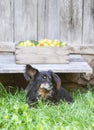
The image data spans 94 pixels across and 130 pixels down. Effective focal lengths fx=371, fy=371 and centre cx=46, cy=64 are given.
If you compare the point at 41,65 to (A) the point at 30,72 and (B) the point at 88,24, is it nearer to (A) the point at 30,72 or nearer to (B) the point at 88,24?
(A) the point at 30,72

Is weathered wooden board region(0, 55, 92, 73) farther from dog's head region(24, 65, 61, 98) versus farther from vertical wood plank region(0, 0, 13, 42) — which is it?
vertical wood plank region(0, 0, 13, 42)

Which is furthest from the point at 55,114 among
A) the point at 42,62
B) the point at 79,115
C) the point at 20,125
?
the point at 42,62

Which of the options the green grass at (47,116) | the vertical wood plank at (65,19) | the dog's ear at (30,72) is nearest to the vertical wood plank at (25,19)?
the vertical wood plank at (65,19)

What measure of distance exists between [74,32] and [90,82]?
762mm

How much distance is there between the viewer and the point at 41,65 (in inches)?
181

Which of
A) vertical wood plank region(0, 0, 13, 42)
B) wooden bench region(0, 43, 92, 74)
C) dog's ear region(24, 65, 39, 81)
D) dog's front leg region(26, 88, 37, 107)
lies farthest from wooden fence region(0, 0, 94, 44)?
dog's front leg region(26, 88, 37, 107)

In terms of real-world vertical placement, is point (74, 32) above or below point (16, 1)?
below

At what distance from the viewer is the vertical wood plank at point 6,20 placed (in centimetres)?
506

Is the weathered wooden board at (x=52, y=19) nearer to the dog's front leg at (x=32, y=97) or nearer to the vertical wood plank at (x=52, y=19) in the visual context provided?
the vertical wood plank at (x=52, y=19)

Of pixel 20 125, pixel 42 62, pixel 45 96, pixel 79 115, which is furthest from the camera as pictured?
pixel 42 62

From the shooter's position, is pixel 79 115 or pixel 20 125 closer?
pixel 20 125

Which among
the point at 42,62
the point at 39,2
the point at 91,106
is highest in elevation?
the point at 39,2

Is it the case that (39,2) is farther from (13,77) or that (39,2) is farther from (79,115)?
(79,115)

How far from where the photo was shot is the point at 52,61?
4672 mm
